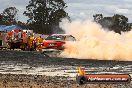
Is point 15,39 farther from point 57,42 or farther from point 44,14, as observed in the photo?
point 44,14

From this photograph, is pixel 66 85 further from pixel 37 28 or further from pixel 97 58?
pixel 37 28

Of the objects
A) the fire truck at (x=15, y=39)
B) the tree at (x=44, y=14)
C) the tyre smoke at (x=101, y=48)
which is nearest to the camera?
the tyre smoke at (x=101, y=48)

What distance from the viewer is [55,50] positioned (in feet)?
99.8

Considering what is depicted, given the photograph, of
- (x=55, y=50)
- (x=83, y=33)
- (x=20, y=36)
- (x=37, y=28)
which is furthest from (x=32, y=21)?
(x=55, y=50)

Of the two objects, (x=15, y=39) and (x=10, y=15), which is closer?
(x=15, y=39)

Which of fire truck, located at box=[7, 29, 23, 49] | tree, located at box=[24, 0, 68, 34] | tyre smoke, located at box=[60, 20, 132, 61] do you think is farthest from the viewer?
tree, located at box=[24, 0, 68, 34]

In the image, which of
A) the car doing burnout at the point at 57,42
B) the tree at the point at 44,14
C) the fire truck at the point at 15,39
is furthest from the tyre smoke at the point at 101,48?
the tree at the point at 44,14

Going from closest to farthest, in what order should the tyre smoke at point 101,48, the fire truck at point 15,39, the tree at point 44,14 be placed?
the tyre smoke at point 101,48 < the fire truck at point 15,39 < the tree at point 44,14

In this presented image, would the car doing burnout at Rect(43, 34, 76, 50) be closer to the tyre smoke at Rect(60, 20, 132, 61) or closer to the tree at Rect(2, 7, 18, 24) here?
the tyre smoke at Rect(60, 20, 132, 61)

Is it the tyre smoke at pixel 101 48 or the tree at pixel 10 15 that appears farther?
the tree at pixel 10 15

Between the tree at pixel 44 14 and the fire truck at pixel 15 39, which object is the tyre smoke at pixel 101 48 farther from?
the tree at pixel 44 14

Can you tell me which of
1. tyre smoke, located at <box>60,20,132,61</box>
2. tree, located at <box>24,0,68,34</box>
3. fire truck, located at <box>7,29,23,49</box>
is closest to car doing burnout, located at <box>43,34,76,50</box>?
tyre smoke, located at <box>60,20,132,61</box>

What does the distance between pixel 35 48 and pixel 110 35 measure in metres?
11.1

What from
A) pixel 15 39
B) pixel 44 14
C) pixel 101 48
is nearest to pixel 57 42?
pixel 101 48
